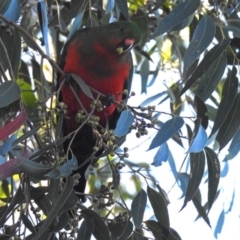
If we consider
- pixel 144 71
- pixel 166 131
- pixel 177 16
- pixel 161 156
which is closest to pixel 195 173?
pixel 161 156

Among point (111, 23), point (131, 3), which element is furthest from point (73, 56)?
point (131, 3)

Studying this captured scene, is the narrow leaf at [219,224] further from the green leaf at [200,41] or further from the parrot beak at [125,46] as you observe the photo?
the green leaf at [200,41]

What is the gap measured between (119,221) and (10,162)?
0.37m

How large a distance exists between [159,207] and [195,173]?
5.7 inches

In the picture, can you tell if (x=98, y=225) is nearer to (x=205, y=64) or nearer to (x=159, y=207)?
(x=159, y=207)

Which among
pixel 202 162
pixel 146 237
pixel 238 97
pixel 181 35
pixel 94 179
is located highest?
pixel 181 35

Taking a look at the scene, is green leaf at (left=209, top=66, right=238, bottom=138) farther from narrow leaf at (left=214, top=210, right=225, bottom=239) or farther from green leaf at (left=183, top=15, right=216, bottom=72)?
narrow leaf at (left=214, top=210, right=225, bottom=239)

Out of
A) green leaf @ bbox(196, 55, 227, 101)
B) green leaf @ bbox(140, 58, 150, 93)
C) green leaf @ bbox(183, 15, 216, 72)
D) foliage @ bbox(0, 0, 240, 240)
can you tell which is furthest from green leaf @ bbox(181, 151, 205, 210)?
green leaf @ bbox(140, 58, 150, 93)

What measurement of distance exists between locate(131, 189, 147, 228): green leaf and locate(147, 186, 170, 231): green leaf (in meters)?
0.07

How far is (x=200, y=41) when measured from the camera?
1.87m

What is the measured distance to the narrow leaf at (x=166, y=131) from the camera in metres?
1.71

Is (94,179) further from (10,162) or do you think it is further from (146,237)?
(10,162)

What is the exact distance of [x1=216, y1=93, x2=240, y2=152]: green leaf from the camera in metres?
2.03

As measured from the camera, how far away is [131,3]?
3.03 meters
